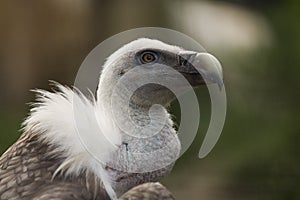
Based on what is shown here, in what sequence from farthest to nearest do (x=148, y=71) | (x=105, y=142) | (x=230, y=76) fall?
(x=230, y=76)
(x=148, y=71)
(x=105, y=142)

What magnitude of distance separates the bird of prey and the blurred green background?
3345mm

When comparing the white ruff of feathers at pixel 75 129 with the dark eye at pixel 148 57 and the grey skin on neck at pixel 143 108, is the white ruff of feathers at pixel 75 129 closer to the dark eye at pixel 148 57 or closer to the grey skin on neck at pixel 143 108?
the grey skin on neck at pixel 143 108

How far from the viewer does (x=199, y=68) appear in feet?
14.2

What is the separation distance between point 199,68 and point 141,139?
1.19 feet

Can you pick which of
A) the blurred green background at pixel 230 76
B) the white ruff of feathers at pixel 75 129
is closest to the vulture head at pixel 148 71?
the white ruff of feathers at pixel 75 129

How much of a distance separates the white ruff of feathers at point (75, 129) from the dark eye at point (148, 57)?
26cm

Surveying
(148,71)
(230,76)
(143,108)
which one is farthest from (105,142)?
(230,76)

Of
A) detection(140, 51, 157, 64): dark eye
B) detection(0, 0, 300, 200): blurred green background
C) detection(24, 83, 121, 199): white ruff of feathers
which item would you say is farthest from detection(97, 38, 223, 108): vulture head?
detection(0, 0, 300, 200): blurred green background

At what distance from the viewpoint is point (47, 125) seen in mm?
4305

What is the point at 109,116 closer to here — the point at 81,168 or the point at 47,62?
the point at 81,168

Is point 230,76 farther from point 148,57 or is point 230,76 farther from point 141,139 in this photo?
point 141,139

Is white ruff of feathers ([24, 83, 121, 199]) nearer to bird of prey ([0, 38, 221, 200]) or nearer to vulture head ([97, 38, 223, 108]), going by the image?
bird of prey ([0, 38, 221, 200])

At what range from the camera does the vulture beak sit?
423 centimetres

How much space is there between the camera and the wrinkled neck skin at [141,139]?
4.29 metres
